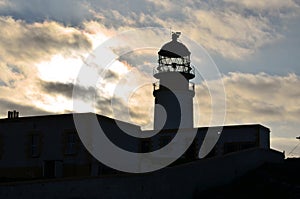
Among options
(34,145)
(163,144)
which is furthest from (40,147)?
(163,144)

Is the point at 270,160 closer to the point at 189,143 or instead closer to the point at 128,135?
the point at 189,143

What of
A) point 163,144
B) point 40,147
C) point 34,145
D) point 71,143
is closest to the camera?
point 71,143

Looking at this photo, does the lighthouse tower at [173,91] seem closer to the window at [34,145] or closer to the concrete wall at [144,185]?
→ the window at [34,145]

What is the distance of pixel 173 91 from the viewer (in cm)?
5078

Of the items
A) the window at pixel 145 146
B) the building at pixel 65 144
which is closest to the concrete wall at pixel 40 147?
the building at pixel 65 144

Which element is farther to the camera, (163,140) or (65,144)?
(163,140)

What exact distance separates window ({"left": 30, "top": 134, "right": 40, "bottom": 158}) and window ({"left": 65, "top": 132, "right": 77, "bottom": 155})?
100 inches

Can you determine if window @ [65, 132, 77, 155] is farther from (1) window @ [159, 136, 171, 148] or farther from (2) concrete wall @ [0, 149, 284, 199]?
(2) concrete wall @ [0, 149, 284, 199]

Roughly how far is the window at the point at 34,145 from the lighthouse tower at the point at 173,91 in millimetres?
12718

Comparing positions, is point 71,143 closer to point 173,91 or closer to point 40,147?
point 40,147

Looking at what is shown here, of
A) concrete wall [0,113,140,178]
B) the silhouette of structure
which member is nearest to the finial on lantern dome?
the silhouette of structure

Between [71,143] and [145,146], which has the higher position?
[71,143]

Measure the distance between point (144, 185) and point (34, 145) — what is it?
18632mm

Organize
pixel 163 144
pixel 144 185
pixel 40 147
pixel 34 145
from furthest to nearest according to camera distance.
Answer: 1. pixel 163 144
2. pixel 34 145
3. pixel 40 147
4. pixel 144 185
